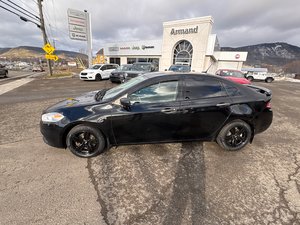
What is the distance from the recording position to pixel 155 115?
2676mm

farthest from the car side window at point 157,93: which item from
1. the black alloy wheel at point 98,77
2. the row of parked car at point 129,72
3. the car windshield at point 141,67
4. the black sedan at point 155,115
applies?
the black alloy wheel at point 98,77

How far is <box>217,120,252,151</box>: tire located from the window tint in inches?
26.9

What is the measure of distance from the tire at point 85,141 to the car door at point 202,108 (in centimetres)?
153

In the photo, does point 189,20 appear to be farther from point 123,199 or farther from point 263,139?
point 123,199

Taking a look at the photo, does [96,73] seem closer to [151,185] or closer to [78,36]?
[78,36]

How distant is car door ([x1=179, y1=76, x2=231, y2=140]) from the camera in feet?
9.11

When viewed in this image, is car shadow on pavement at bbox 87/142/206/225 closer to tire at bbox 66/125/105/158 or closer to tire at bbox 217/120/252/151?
tire at bbox 66/125/105/158

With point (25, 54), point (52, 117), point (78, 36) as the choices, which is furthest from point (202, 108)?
point (25, 54)

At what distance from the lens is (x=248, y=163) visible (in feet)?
9.36

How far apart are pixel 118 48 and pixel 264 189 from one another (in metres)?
34.2

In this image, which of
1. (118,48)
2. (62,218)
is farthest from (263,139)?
(118,48)

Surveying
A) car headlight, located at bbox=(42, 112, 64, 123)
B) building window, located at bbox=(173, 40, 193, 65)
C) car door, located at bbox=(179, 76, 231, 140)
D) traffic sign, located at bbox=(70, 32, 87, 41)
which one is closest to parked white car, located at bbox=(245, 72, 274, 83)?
building window, located at bbox=(173, 40, 193, 65)

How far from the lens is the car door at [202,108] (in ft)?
9.11

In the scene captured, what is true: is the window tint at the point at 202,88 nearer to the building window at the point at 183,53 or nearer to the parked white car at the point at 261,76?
the building window at the point at 183,53
